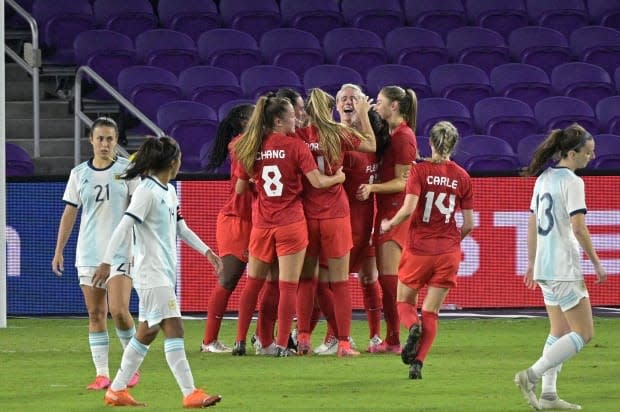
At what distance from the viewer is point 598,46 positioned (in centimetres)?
2028

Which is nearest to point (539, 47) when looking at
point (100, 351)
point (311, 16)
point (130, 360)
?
point (311, 16)

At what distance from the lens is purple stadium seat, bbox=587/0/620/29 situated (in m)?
21.1

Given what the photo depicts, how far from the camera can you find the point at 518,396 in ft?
30.6

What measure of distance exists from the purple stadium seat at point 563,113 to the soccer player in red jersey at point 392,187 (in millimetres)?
7086

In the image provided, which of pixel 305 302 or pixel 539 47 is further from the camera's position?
pixel 539 47

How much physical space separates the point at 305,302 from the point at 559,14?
1052cm

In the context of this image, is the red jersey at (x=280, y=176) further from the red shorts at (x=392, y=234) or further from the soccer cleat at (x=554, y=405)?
the soccer cleat at (x=554, y=405)

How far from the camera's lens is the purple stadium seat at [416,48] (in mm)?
19766

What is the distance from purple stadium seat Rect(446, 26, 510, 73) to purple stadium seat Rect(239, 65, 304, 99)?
8.63 feet

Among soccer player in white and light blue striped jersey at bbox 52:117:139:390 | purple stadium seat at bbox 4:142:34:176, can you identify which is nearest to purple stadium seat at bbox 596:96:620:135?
purple stadium seat at bbox 4:142:34:176

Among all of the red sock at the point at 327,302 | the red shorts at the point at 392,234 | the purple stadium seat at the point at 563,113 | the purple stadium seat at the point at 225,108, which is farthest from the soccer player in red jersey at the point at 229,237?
the purple stadium seat at the point at 563,113

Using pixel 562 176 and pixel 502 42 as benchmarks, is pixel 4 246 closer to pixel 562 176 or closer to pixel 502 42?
pixel 562 176

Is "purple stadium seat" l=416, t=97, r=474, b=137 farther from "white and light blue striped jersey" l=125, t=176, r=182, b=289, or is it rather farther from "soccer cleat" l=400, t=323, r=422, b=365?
"white and light blue striped jersey" l=125, t=176, r=182, b=289

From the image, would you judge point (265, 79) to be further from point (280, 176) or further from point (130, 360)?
point (130, 360)
